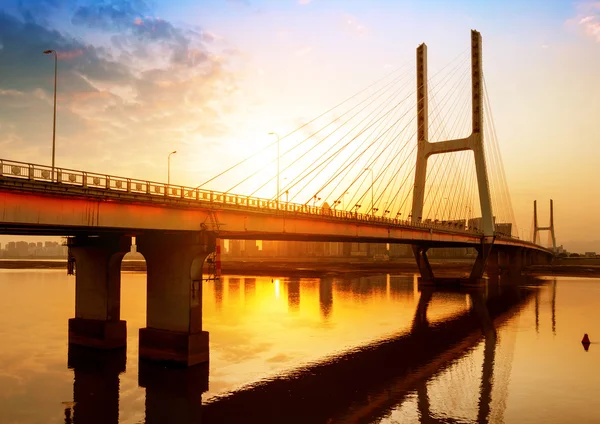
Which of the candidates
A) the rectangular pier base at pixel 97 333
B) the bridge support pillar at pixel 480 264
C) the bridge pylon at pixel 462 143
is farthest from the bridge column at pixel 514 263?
the rectangular pier base at pixel 97 333

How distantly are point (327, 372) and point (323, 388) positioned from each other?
369 cm

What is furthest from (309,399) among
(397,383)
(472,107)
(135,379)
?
(472,107)

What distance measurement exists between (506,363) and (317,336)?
52.5 ft

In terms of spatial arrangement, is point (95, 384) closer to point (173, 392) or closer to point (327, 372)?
point (173, 392)

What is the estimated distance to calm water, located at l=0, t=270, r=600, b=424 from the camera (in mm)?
24891

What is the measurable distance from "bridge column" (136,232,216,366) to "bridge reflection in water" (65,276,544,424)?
109 cm

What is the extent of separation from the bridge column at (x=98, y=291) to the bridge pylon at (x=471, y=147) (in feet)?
174

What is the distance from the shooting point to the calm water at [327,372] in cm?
2489

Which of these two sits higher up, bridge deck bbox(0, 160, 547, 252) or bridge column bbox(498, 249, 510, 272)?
bridge deck bbox(0, 160, 547, 252)

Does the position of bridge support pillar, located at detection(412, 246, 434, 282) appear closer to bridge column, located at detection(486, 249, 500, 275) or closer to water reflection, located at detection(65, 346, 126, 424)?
bridge column, located at detection(486, 249, 500, 275)

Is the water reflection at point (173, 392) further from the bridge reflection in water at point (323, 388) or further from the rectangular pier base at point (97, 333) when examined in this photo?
the rectangular pier base at point (97, 333)

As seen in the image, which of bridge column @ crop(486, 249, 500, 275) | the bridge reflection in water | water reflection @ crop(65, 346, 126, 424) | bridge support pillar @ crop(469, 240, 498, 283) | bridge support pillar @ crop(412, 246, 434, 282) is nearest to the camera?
the bridge reflection in water

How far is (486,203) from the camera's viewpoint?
84.9 meters

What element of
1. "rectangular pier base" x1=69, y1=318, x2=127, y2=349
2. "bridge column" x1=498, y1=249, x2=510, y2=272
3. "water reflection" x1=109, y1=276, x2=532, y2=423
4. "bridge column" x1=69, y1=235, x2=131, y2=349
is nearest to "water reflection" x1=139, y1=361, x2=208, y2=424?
"water reflection" x1=109, y1=276, x2=532, y2=423
